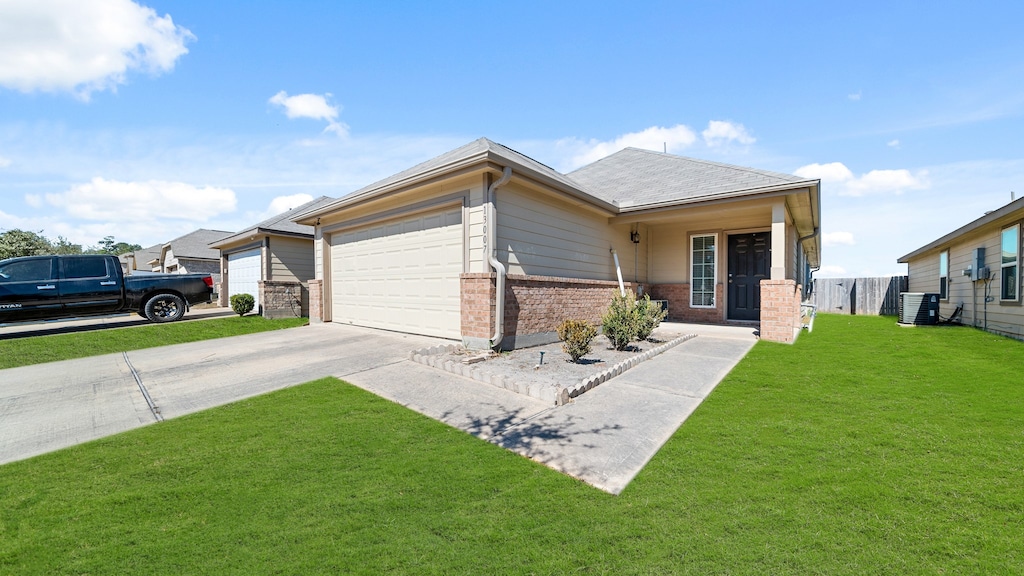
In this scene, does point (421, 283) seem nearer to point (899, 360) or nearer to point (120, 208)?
→ point (899, 360)

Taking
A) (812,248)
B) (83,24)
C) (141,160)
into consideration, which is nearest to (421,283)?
(83,24)

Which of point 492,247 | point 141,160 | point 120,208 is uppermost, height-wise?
point 120,208

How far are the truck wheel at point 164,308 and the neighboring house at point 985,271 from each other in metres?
19.4

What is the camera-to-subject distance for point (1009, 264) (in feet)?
28.0

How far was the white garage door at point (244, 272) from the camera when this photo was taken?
13.9 meters

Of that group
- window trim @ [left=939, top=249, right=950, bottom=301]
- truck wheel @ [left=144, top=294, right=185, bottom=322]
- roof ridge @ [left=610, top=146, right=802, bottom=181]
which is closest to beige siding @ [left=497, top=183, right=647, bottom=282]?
roof ridge @ [left=610, top=146, right=802, bottom=181]

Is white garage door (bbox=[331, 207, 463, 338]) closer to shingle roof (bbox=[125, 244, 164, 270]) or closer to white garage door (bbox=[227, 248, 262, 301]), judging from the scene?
white garage door (bbox=[227, 248, 262, 301])

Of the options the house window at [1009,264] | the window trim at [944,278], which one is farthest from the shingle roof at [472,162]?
the window trim at [944,278]

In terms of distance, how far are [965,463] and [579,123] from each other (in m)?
9.77

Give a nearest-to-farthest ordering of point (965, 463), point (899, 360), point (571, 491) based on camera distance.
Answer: point (571, 491) < point (965, 463) < point (899, 360)

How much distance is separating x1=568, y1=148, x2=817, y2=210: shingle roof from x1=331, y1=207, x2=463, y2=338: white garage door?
14.0 ft

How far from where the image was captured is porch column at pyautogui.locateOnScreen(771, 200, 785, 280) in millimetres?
7773

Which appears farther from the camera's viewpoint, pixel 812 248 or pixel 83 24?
pixel 812 248

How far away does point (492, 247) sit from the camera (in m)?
6.50
